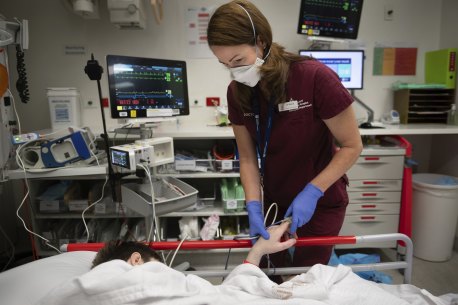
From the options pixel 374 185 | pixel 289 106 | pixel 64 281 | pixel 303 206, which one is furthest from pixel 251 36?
pixel 374 185

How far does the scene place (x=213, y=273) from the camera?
1038 millimetres

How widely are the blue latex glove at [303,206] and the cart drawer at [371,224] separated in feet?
4.23

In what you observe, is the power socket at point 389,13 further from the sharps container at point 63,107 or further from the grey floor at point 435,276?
the sharps container at point 63,107

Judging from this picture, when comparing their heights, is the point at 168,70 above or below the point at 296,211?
above

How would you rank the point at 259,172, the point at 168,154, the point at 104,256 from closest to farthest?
the point at 104,256 → the point at 259,172 → the point at 168,154

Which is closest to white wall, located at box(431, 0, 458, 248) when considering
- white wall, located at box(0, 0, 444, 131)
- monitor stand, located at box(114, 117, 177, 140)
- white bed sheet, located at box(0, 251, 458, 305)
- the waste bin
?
white wall, located at box(0, 0, 444, 131)

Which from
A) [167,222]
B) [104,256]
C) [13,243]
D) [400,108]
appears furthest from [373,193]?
[13,243]

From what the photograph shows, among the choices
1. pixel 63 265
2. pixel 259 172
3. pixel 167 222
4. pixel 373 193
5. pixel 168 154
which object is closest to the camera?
pixel 63 265

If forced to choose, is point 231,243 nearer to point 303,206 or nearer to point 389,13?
point 303,206

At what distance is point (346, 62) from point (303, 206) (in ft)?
5.63

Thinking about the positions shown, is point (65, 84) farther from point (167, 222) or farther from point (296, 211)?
point (296, 211)

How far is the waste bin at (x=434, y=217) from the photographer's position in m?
2.02

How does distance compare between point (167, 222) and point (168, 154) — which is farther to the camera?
point (167, 222)

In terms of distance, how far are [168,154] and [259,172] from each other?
51 centimetres
